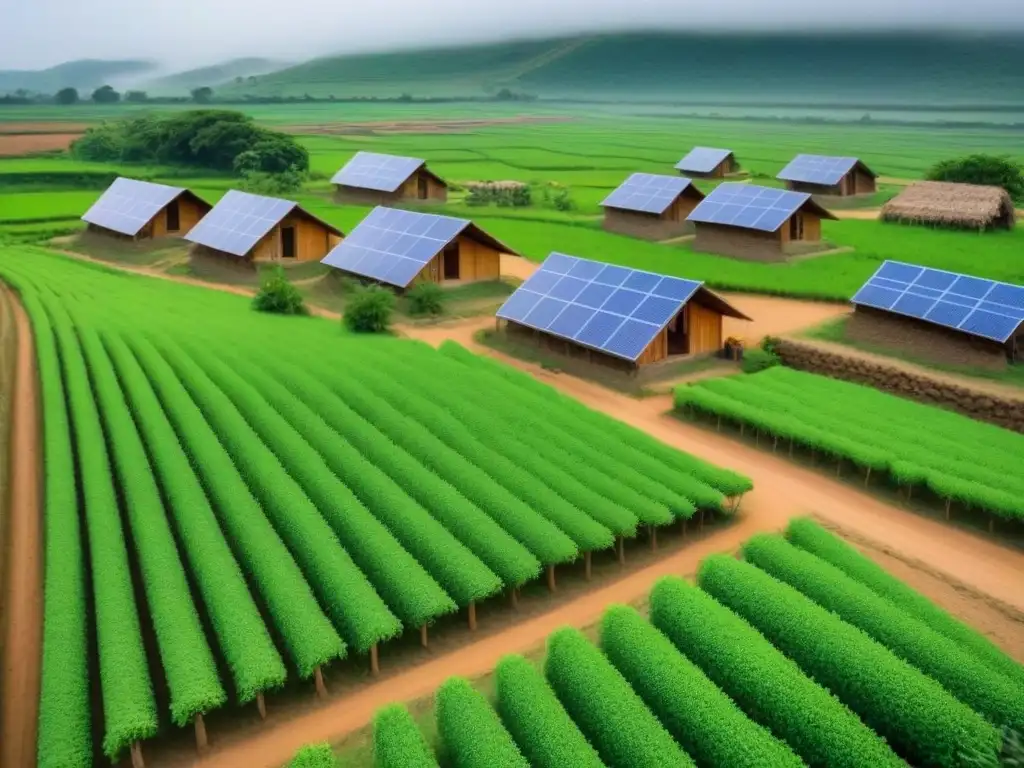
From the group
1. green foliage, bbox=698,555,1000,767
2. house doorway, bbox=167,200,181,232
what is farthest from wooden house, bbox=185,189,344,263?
green foliage, bbox=698,555,1000,767

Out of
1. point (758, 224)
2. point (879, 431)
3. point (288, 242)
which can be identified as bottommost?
point (879, 431)

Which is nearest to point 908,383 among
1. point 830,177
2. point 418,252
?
point 418,252

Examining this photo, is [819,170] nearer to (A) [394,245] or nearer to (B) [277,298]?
(A) [394,245]

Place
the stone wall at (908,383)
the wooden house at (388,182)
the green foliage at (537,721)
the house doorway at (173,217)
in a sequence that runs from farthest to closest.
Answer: the wooden house at (388,182) < the house doorway at (173,217) < the stone wall at (908,383) < the green foliage at (537,721)

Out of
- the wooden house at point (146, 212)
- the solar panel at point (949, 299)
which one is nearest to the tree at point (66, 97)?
the wooden house at point (146, 212)

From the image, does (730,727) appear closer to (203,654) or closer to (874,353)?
(203,654)

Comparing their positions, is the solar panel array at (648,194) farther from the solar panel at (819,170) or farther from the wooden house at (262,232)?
the wooden house at (262,232)
